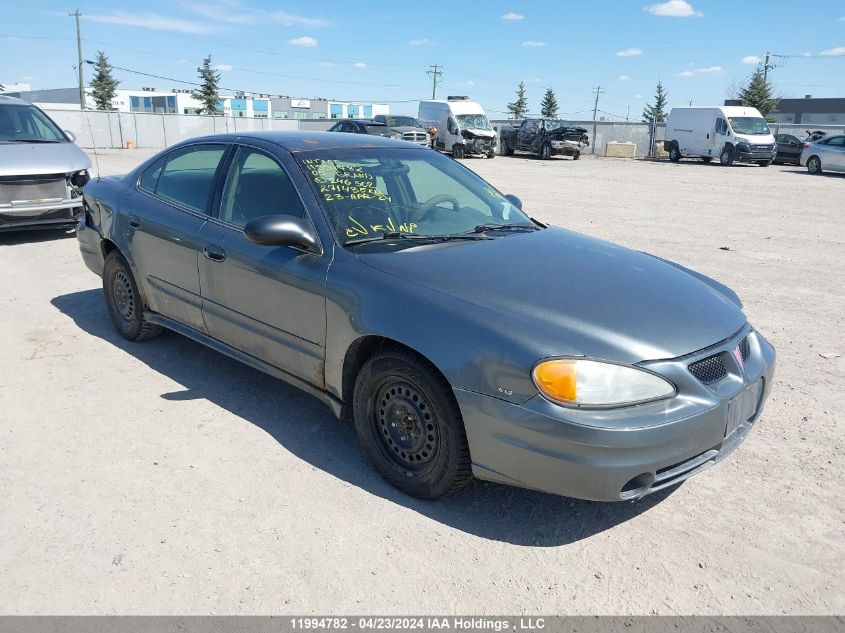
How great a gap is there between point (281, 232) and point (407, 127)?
26.9 metres

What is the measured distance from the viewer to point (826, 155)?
25422 millimetres

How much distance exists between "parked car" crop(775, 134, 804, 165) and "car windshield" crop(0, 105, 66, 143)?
31.1 meters

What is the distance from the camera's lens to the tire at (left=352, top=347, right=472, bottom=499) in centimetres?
301

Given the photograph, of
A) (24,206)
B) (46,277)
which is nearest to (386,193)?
(46,277)

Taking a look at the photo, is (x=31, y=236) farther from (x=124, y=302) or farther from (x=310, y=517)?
(x=310, y=517)

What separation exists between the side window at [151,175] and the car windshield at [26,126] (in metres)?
5.35

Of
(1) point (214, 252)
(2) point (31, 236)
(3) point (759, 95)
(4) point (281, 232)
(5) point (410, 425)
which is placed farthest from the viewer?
(3) point (759, 95)

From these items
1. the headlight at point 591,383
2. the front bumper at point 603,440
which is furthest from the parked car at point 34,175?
the headlight at point 591,383

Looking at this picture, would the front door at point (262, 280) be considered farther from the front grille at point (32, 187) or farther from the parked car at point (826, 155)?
the parked car at point (826, 155)

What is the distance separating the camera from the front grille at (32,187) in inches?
332

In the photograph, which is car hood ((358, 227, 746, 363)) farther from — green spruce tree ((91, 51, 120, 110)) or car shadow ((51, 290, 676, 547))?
green spruce tree ((91, 51, 120, 110))

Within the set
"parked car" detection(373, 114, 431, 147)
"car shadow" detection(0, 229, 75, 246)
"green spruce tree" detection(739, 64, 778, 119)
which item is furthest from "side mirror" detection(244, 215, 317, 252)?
"green spruce tree" detection(739, 64, 778, 119)

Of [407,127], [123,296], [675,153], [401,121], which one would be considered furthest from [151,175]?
[675,153]

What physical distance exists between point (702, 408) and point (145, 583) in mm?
2330
